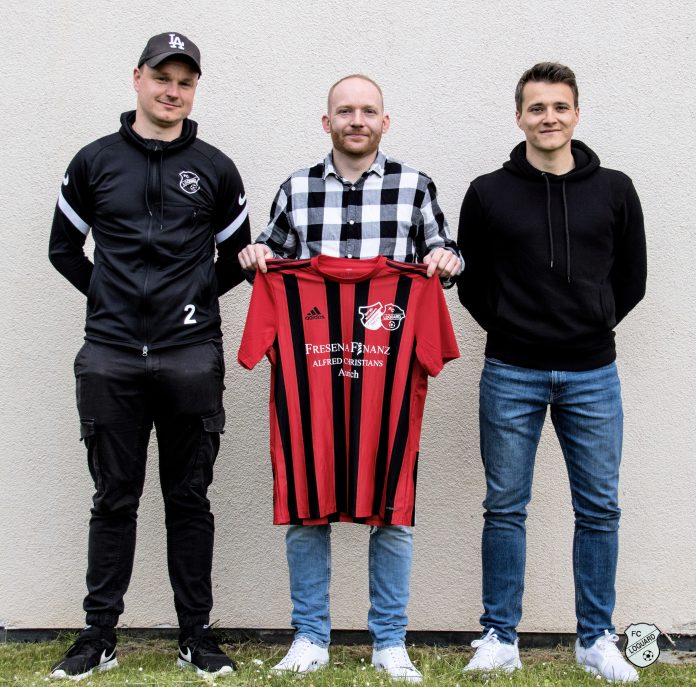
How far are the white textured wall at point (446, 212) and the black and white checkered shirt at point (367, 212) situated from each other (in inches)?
24.9

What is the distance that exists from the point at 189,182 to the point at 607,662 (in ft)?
7.50

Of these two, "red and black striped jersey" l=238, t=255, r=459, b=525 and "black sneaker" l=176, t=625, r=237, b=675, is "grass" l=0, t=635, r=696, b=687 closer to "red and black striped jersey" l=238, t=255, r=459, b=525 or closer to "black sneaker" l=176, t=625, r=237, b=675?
"black sneaker" l=176, t=625, r=237, b=675

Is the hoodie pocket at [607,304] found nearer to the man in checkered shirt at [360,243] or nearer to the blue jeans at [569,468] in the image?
the blue jeans at [569,468]

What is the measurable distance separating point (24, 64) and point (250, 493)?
2.10 m

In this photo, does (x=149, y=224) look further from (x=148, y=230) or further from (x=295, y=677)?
(x=295, y=677)

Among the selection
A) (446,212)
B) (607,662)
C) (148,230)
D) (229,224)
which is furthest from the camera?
(446,212)

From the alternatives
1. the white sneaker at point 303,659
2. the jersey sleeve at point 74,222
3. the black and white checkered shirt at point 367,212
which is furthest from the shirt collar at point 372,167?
the white sneaker at point 303,659

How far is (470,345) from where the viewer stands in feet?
12.1

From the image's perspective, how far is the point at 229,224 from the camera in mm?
3170

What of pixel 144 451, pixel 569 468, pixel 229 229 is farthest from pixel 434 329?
pixel 144 451

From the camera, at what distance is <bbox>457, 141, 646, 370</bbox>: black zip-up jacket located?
2.95 m

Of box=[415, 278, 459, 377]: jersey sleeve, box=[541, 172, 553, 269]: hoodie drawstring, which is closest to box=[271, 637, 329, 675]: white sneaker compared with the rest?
box=[415, 278, 459, 377]: jersey sleeve

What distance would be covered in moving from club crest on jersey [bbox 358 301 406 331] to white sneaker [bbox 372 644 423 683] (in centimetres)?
115

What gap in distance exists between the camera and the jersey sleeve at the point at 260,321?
299 centimetres
